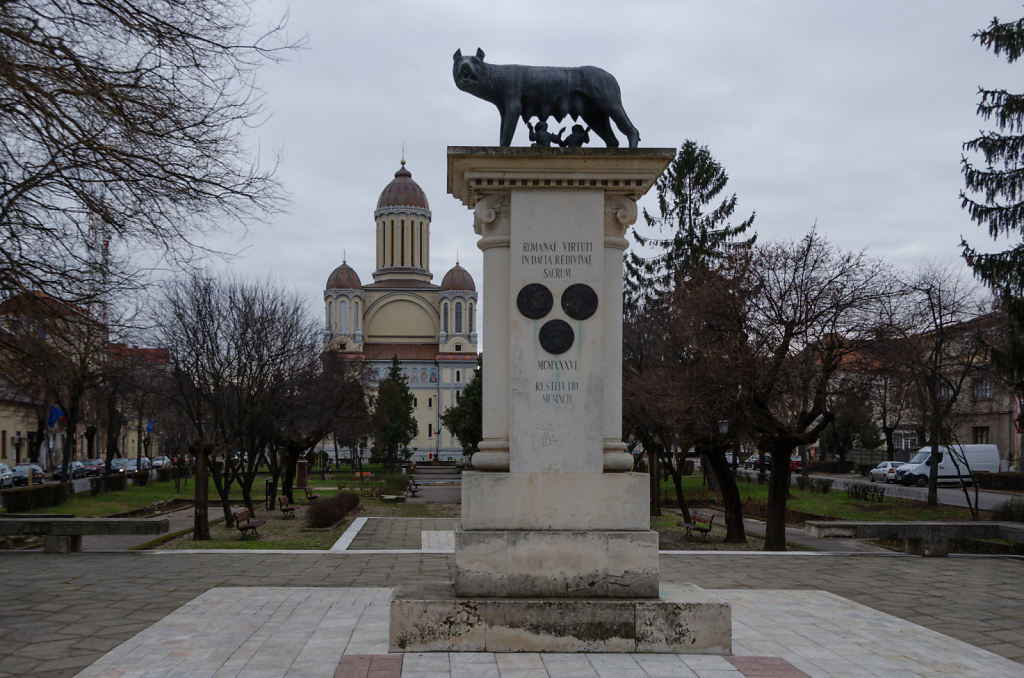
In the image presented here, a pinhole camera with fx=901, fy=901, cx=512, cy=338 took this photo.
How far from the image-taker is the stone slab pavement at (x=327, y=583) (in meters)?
7.24

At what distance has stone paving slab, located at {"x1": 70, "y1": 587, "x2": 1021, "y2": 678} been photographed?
607 centimetres

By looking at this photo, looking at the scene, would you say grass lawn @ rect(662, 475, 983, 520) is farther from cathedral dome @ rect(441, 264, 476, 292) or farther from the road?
cathedral dome @ rect(441, 264, 476, 292)

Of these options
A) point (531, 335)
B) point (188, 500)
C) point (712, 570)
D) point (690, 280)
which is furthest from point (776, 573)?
point (188, 500)

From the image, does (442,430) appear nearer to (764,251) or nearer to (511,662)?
(764,251)

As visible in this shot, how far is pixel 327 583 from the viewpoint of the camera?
33.2ft

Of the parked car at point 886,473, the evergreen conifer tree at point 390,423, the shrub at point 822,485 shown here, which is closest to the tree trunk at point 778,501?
the shrub at point 822,485

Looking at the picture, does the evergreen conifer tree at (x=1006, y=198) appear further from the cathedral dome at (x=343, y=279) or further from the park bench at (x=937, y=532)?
the cathedral dome at (x=343, y=279)

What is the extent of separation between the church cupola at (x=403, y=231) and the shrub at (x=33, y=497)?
64588 millimetres

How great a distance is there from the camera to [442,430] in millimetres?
90438

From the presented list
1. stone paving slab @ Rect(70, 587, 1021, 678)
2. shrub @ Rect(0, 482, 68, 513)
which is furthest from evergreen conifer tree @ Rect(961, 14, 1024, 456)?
shrub @ Rect(0, 482, 68, 513)

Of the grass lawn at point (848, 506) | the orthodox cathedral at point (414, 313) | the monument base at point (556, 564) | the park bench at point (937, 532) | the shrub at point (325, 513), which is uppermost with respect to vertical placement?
the orthodox cathedral at point (414, 313)

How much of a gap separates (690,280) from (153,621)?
17473 mm

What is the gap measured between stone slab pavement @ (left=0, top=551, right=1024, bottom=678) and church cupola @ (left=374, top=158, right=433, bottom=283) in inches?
3062

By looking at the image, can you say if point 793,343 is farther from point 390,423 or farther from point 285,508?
point 390,423
